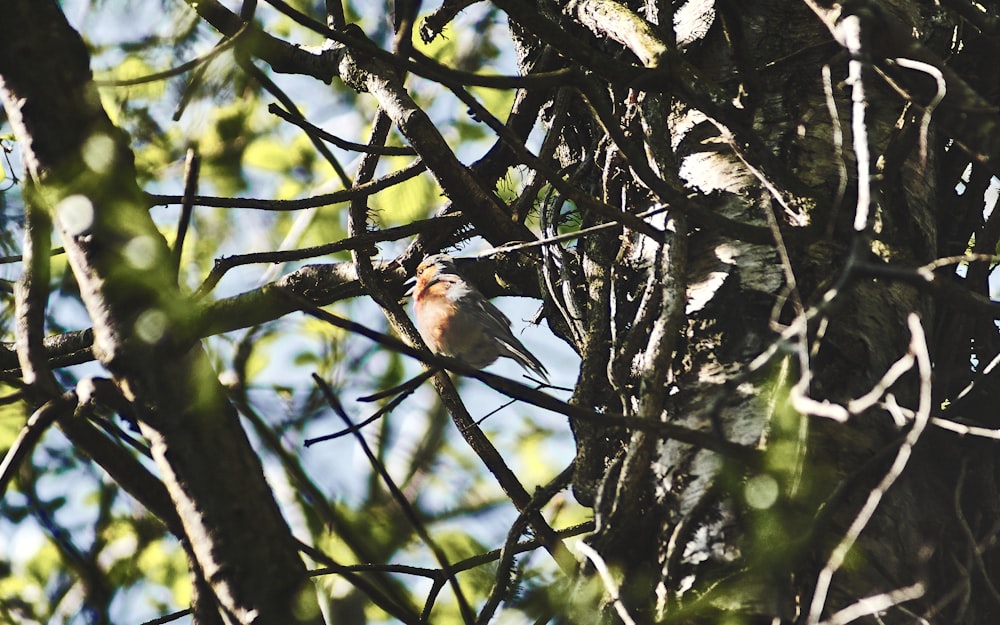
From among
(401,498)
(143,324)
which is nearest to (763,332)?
(401,498)

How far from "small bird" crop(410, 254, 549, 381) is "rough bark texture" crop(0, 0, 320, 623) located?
9.09 ft

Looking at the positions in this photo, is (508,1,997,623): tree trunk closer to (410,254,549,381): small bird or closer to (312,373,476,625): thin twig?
(312,373,476,625): thin twig

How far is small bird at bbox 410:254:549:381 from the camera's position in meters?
4.50

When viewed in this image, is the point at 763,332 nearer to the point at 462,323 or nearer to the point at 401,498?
the point at 401,498

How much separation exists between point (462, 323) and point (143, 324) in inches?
120

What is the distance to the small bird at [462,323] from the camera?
14.8ft

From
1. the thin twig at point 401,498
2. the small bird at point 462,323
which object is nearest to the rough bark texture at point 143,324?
the thin twig at point 401,498

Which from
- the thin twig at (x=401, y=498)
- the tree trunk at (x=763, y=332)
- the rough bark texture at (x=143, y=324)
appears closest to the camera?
the rough bark texture at (x=143, y=324)

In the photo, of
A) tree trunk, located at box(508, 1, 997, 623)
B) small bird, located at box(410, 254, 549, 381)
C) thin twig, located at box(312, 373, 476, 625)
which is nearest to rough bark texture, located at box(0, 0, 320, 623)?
thin twig, located at box(312, 373, 476, 625)

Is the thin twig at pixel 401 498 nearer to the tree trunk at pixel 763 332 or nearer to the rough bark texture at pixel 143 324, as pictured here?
the rough bark texture at pixel 143 324

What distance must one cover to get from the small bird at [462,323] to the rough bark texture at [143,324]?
2769mm

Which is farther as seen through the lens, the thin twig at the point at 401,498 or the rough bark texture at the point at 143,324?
the thin twig at the point at 401,498

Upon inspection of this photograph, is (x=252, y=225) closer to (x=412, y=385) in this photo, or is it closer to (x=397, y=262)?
(x=397, y=262)

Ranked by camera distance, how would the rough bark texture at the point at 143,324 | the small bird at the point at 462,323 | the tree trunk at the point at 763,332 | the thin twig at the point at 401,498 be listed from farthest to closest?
the small bird at the point at 462,323
the tree trunk at the point at 763,332
the thin twig at the point at 401,498
the rough bark texture at the point at 143,324
